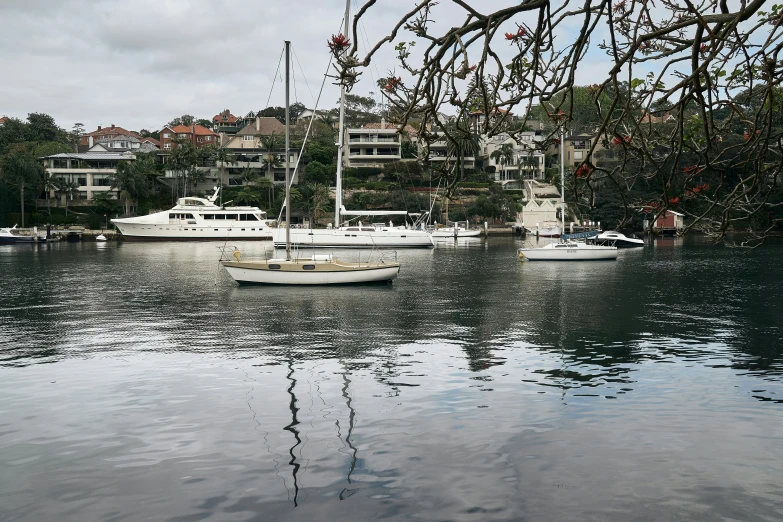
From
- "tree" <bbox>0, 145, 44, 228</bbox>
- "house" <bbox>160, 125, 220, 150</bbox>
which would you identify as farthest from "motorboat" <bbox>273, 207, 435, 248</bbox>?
"house" <bbox>160, 125, 220, 150</bbox>

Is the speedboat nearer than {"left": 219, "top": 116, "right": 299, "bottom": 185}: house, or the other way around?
the speedboat

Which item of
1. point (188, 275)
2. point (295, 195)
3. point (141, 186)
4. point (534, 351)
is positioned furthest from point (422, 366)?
point (141, 186)

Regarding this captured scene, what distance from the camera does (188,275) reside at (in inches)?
1907

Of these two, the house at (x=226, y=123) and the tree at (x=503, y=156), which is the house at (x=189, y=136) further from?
the tree at (x=503, y=156)

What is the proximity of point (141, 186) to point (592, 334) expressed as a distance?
347 ft

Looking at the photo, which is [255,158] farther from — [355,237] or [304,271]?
[304,271]

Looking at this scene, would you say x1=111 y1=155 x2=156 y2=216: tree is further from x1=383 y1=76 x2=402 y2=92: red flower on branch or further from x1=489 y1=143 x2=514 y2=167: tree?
x1=383 y1=76 x2=402 y2=92: red flower on branch

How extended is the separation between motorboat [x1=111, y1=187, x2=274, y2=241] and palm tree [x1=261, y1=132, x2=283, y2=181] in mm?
24355

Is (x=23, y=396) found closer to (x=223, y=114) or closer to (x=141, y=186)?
(x=141, y=186)

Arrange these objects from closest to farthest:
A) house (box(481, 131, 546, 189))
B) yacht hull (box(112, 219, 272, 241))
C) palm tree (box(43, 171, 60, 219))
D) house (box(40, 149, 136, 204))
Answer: yacht hull (box(112, 219, 272, 241)) < palm tree (box(43, 171, 60, 219)) < house (box(40, 149, 136, 204)) < house (box(481, 131, 546, 189))

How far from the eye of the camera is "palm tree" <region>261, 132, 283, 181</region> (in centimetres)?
12775

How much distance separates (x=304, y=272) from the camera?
129 ft

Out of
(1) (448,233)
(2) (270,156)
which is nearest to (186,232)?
(2) (270,156)

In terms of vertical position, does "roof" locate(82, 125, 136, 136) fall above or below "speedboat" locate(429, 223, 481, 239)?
above
